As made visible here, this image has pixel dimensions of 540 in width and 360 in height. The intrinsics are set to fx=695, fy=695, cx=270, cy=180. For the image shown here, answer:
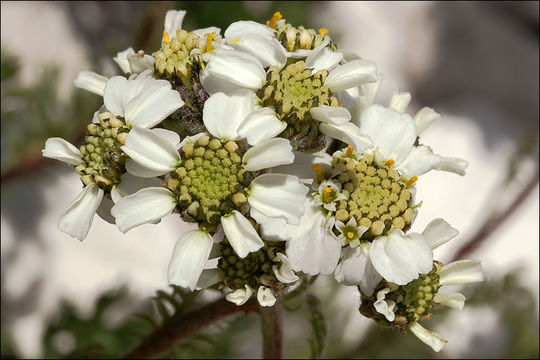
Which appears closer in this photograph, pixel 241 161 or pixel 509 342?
pixel 241 161

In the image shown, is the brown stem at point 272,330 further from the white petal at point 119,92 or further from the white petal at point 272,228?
the white petal at point 119,92

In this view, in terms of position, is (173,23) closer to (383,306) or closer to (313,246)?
(313,246)

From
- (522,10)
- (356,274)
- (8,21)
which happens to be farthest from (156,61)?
(522,10)

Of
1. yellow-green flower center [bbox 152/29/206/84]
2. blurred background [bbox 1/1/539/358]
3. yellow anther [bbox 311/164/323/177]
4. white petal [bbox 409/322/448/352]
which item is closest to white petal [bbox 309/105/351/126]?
yellow anther [bbox 311/164/323/177]

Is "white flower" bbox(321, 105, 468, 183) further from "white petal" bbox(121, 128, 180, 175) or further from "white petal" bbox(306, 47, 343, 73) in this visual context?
"white petal" bbox(121, 128, 180, 175)

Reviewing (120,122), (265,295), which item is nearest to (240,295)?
(265,295)

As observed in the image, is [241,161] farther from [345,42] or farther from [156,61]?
[345,42]

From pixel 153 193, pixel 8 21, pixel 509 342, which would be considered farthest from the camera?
pixel 8 21

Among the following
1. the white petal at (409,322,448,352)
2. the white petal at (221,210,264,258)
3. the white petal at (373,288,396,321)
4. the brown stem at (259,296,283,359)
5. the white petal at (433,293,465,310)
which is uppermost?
the white petal at (221,210,264,258)
